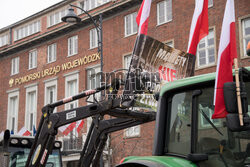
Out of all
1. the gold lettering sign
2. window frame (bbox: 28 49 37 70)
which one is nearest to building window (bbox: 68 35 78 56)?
the gold lettering sign

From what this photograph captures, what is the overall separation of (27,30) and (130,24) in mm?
12009

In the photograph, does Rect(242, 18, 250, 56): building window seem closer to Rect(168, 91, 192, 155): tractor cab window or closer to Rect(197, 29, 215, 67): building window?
Rect(197, 29, 215, 67): building window

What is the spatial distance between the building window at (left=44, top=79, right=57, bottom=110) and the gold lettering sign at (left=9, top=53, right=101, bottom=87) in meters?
0.69

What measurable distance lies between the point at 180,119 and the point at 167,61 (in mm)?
2312

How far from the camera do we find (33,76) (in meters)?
35.4

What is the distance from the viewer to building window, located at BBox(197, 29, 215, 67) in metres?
24.5

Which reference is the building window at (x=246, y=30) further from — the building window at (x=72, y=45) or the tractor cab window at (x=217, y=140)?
the tractor cab window at (x=217, y=140)

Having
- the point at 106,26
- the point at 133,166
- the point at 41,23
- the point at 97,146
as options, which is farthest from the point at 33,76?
the point at 133,166

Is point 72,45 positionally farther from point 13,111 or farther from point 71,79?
point 13,111

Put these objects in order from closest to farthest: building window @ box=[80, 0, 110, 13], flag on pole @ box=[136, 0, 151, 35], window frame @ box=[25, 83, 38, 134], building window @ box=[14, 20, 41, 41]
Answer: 1. flag on pole @ box=[136, 0, 151, 35]
2. building window @ box=[80, 0, 110, 13]
3. window frame @ box=[25, 83, 38, 134]
4. building window @ box=[14, 20, 41, 41]

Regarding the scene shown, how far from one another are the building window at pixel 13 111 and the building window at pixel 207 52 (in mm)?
17571

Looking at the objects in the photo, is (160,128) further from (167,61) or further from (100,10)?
Result: (100,10)

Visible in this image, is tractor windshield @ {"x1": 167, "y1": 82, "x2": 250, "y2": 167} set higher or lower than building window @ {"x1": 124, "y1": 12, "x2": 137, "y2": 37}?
lower

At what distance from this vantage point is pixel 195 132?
4602 millimetres
